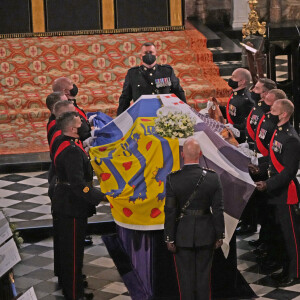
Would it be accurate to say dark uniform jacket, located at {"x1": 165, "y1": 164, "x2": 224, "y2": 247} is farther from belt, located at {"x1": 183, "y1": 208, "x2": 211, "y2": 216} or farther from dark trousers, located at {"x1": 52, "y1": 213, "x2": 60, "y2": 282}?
dark trousers, located at {"x1": 52, "y1": 213, "x2": 60, "y2": 282}

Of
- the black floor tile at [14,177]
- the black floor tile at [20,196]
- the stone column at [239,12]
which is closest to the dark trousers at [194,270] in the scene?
the black floor tile at [20,196]

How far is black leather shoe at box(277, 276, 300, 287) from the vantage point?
8.22 m

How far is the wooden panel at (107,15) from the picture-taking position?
1819 centimetres

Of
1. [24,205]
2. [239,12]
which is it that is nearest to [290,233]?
[24,205]

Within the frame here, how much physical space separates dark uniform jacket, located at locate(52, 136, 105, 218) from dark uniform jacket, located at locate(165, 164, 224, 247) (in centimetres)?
98

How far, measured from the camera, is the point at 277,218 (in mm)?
8219

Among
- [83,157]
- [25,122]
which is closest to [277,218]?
[83,157]

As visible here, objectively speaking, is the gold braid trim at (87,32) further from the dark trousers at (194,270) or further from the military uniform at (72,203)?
→ the dark trousers at (194,270)

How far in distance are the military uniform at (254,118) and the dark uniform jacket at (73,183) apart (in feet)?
Result: 7.21

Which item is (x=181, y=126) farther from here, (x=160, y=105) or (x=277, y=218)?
(x=277, y=218)

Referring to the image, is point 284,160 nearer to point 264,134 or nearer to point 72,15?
point 264,134

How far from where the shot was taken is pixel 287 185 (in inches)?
319

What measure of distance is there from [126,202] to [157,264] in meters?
0.64

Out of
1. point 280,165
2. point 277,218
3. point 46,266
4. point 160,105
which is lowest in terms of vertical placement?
point 46,266
